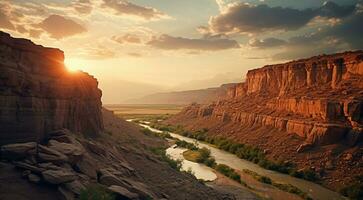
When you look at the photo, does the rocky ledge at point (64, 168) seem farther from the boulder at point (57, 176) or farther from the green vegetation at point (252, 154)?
the green vegetation at point (252, 154)

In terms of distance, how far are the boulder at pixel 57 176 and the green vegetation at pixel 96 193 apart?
1.00 meters

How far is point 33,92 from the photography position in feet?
63.3

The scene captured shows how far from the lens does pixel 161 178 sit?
25047 millimetres

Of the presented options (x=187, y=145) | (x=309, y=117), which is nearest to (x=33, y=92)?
(x=187, y=145)

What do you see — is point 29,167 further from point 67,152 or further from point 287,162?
point 287,162

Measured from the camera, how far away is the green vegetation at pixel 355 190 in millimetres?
28812

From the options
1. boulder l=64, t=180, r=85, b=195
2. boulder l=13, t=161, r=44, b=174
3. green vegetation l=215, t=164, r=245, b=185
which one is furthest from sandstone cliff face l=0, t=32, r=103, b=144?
green vegetation l=215, t=164, r=245, b=185

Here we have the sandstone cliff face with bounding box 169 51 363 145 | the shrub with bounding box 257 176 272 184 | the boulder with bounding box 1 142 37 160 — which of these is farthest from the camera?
the sandstone cliff face with bounding box 169 51 363 145

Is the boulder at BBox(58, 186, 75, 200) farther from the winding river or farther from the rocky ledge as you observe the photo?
the winding river

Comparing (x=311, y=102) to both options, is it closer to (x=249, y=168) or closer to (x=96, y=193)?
(x=249, y=168)

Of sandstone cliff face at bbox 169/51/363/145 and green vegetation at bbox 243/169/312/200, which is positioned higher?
sandstone cliff face at bbox 169/51/363/145

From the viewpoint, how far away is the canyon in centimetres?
3666

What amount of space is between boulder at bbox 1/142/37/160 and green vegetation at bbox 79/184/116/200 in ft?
12.2

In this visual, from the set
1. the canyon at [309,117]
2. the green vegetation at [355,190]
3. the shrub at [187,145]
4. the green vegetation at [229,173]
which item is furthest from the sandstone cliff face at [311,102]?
the shrub at [187,145]
